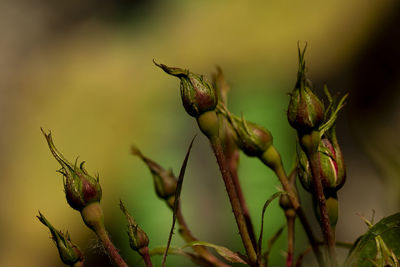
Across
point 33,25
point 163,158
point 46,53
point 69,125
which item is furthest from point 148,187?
point 33,25

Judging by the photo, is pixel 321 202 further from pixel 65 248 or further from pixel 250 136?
pixel 65 248

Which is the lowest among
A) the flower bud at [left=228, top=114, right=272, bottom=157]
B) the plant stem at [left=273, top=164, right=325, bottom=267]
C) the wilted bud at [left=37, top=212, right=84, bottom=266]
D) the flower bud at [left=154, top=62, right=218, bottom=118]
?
the plant stem at [left=273, top=164, right=325, bottom=267]

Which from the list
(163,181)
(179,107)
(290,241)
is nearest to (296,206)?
(290,241)

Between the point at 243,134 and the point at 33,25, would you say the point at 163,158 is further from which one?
the point at 33,25

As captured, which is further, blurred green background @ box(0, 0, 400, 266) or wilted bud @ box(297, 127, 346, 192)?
blurred green background @ box(0, 0, 400, 266)

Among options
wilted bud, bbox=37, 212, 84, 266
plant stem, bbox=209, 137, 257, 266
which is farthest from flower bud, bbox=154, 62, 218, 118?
wilted bud, bbox=37, 212, 84, 266

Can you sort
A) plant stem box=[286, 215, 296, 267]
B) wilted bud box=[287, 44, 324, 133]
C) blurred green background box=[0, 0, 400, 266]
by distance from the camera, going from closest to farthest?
wilted bud box=[287, 44, 324, 133] < plant stem box=[286, 215, 296, 267] < blurred green background box=[0, 0, 400, 266]

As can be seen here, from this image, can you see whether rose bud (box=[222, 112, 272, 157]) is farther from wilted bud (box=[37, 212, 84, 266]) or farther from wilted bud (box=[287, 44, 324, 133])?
wilted bud (box=[37, 212, 84, 266])
